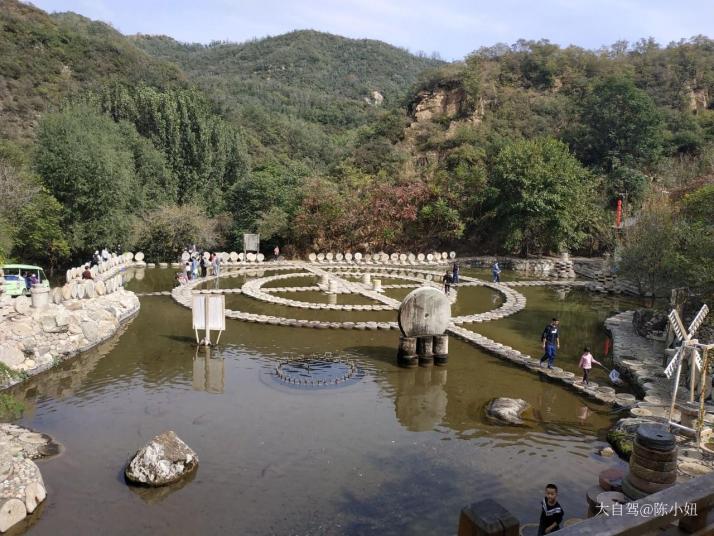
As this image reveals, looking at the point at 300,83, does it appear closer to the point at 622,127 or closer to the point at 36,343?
the point at 622,127

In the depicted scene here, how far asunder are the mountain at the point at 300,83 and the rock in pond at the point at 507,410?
158 feet

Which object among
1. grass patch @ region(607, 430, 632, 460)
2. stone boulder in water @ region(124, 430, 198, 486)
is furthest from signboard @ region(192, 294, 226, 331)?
grass patch @ region(607, 430, 632, 460)

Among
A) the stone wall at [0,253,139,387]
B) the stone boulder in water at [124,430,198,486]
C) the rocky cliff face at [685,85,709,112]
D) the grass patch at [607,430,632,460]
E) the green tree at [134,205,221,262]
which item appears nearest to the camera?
the stone boulder in water at [124,430,198,486]

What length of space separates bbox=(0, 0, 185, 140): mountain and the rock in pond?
4574 cm

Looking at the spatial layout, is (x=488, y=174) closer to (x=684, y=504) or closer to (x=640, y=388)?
(x=640, y=388)

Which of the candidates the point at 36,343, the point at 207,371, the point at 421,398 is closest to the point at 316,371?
the point at 207,371

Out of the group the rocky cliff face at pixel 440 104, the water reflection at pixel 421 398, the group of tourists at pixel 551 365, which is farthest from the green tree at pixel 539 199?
the rocky cliff face at pixel 440 104

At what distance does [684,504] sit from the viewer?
404 centimetres

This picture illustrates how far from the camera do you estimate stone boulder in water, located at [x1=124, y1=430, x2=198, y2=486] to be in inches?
330

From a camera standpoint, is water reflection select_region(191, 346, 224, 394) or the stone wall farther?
the stone wall

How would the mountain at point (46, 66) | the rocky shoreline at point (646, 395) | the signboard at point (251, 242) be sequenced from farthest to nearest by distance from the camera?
the mountain at point (46, 66) < the signboard at point (251, 242) < the rocky shoreline at point (646, 395)

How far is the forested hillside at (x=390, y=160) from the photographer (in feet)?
91.6

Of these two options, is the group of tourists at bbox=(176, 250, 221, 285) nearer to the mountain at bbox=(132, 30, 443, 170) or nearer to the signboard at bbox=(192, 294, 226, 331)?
the signboard at bbox=(192, 294, 226, 331)

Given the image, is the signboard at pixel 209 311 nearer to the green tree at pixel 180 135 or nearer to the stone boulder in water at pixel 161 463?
the stone boulder in water at pixel 161 463
